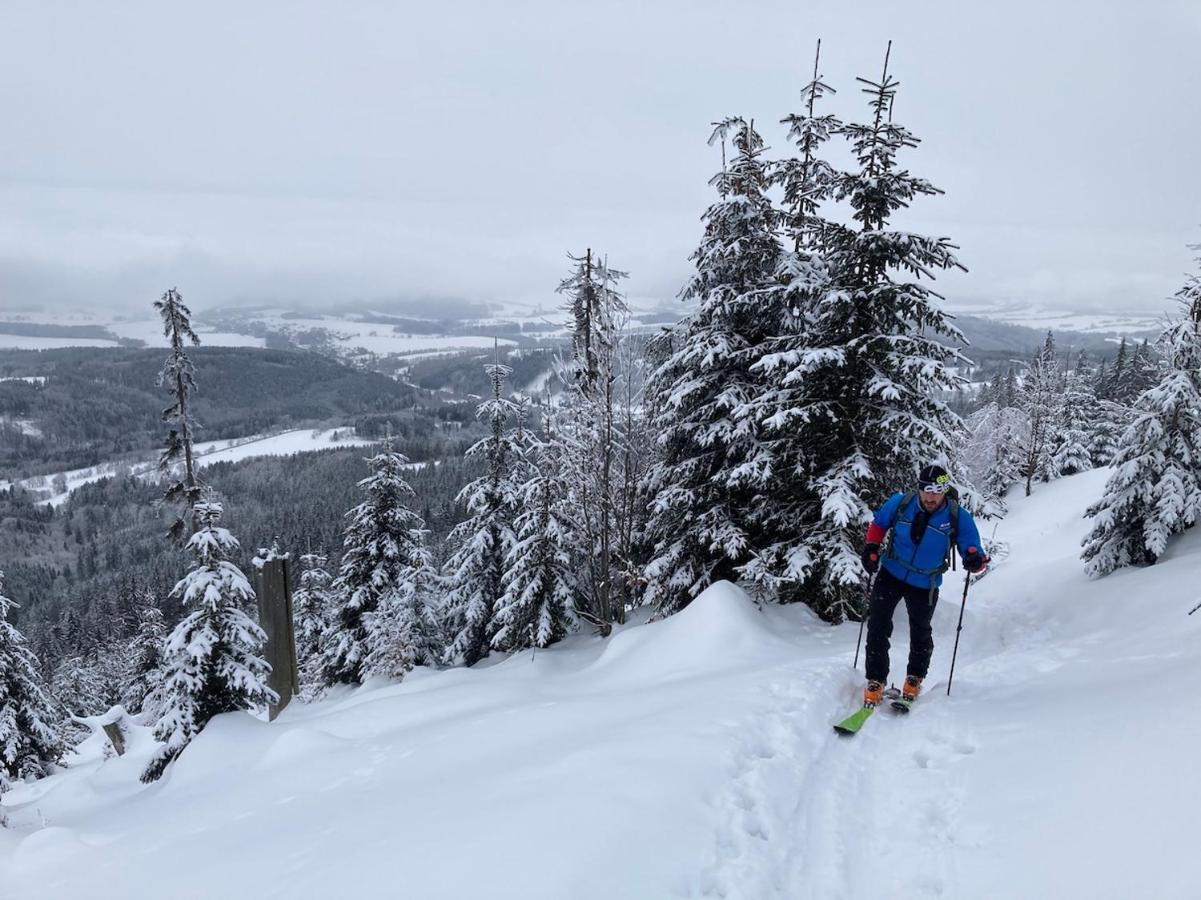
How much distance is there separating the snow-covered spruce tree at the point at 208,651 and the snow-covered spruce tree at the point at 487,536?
588 cm

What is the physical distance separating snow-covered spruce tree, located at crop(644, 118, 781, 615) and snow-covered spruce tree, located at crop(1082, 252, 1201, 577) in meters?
7.09

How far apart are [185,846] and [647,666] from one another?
5.68 m

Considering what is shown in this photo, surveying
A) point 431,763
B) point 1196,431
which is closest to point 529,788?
point 431,763

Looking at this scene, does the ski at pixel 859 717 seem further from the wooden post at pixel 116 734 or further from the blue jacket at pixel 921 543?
the wooden post at pixel 116 734

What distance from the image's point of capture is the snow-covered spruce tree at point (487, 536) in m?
16.9

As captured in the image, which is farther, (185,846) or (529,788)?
(185,846)

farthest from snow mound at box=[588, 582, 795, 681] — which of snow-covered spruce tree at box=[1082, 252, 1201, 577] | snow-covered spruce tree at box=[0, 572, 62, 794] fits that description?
snow-covered spruce tree at box=[0, 572, 62, 794]

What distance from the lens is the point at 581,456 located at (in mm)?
12297

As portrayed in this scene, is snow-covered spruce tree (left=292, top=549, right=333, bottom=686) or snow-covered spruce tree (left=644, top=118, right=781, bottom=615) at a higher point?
snow-covered spruce tree (left=644, top=118, right=781, bottom=615)

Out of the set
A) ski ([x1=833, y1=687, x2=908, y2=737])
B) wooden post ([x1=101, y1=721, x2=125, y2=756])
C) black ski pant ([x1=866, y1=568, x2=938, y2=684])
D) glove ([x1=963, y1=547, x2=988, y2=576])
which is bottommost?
wooden post ([x1=101, y1=721, x2=125, y2=756])

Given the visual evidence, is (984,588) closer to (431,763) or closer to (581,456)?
(581,456)

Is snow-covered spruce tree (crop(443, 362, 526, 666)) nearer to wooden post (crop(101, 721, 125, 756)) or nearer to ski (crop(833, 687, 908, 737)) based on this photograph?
ski (crop(833, 687, 908, 737))

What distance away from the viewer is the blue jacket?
646cm

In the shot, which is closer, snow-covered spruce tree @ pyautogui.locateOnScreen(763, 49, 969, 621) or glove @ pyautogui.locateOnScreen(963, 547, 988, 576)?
glove @ pyautogui.locateOnScreen(963, 547, 988, 576)
